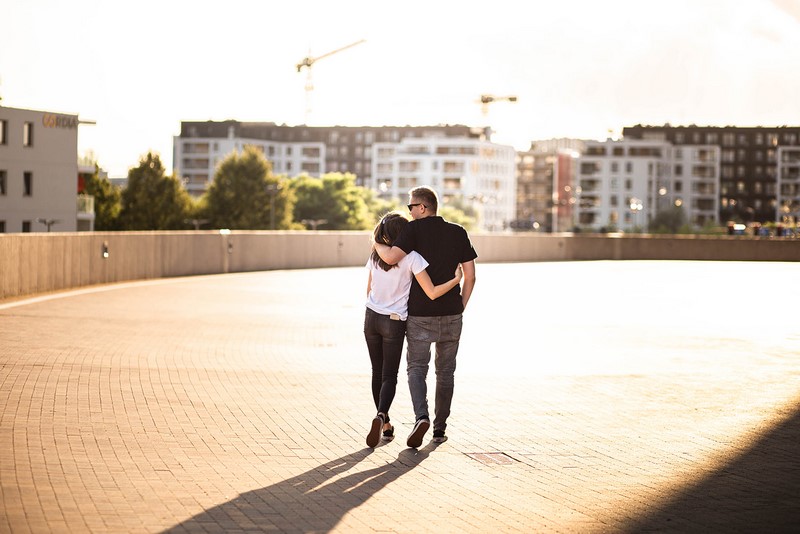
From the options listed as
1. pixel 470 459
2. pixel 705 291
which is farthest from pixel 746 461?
pixel 705 291

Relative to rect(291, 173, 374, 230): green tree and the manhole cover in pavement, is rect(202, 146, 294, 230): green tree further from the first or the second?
the manhole cover in pavement

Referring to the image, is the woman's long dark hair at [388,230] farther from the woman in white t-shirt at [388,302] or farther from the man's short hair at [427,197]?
the man's short hair at [427,197]

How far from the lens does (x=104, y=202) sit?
132 metres

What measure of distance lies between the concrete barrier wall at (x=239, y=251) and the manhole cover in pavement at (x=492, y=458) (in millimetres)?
15639

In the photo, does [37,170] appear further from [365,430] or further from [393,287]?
[393,287]

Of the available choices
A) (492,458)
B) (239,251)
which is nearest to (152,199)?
(239,251)

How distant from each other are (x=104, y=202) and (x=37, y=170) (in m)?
51.4

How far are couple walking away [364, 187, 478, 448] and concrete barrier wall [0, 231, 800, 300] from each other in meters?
15.1

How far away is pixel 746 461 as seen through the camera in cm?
903

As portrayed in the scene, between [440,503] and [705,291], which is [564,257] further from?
[440,503]

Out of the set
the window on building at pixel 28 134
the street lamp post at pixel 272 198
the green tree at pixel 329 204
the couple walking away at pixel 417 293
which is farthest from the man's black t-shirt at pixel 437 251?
the green tree at pixel 329 204

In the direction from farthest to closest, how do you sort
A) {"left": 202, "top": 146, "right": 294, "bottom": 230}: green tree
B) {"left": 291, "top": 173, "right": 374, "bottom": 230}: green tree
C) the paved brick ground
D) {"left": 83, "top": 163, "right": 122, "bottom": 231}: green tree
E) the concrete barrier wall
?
{"left": 291, "top": 173, "right": 374, "bottom": 230}: green tree, {"left": 83, "top": 163, "right": 122, "bottom": 231}: green tree, {"left": 202, "top": 146, "right": 294, "bottom": 230}: green tree, the concrete barrier wall, the paved brick ground

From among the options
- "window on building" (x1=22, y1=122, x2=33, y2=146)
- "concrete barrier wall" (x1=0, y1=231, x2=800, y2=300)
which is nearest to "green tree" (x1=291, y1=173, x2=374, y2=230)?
"window on building" (x1=22, y1=122, x2=33, y2=146)

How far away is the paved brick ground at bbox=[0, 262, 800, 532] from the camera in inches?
284
